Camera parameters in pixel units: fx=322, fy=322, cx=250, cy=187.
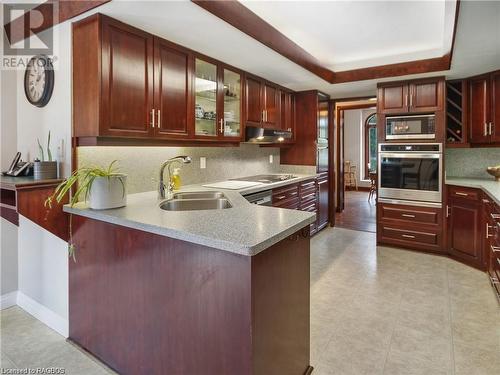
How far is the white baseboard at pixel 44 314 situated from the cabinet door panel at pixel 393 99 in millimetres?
4139

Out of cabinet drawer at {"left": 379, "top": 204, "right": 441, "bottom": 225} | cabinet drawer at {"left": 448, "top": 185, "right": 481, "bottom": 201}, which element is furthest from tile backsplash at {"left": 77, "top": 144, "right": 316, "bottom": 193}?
cabinet drawer at {"left": 448, "top": 185, "right": 481, "bottom": 201}

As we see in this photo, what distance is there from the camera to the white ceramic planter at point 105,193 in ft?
6.44

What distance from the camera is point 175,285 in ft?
5.13

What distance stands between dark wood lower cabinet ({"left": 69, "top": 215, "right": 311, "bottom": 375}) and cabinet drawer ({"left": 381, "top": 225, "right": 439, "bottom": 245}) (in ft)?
9.39

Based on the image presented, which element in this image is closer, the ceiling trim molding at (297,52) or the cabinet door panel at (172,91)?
the ceiling trim molding at (297,52)

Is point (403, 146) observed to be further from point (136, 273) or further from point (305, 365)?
point (136, 273)

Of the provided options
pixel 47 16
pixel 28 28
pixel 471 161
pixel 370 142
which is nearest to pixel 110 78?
pixel 47 16

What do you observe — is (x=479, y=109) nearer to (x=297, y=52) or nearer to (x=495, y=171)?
(x=495, y=171)

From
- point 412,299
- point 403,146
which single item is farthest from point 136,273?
point 403,146

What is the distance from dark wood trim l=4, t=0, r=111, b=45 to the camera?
6.69 ft

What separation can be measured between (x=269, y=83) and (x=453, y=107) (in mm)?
2351

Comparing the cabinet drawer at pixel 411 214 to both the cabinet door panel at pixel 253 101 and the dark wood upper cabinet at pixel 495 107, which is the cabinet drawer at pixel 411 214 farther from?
the cabinet door panel at pixel 253 101

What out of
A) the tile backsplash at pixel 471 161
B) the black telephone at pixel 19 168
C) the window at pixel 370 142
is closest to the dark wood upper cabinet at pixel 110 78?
the black telephone at pixel 19 168

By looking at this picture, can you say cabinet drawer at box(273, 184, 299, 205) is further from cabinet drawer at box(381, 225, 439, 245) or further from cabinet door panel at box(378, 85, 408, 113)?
cabinet door panel at box(378, 85, 408, 113)
